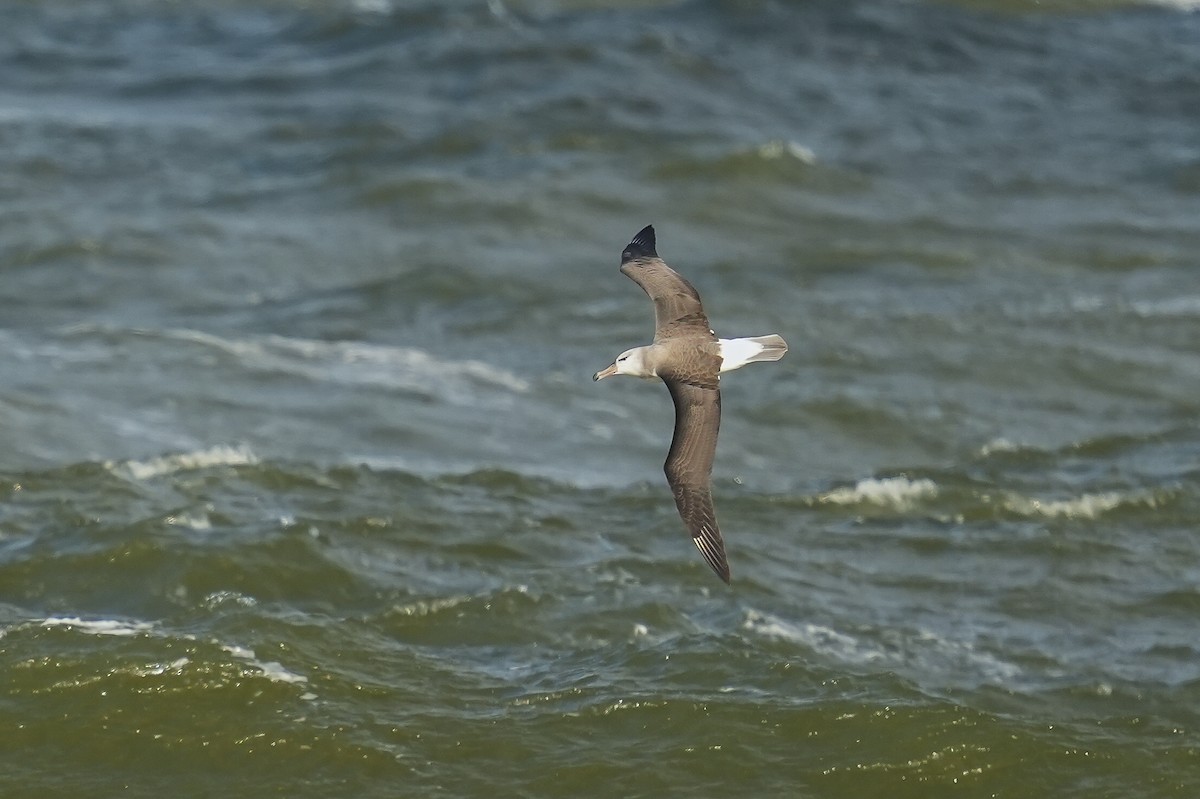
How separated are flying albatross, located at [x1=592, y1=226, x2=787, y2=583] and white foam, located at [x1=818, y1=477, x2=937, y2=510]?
4.44 meters

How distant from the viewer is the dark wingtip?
11.9 meters

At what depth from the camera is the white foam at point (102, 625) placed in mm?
12336

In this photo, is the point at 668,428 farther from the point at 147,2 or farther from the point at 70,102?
the point at 147,2

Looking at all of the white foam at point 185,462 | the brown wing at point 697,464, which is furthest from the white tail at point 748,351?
the white foam at point 185,462

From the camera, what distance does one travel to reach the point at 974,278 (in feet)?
69.7

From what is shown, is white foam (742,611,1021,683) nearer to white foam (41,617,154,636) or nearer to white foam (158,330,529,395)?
white foam (41,617,154,636)

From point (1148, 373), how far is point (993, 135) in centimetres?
797

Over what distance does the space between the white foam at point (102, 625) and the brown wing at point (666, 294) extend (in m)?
4.09

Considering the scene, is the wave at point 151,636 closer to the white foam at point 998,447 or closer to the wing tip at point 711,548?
the wing tip at point 711,548

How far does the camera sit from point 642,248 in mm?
11984

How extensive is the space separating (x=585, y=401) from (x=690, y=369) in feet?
23.6

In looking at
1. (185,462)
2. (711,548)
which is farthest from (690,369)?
(185,462)

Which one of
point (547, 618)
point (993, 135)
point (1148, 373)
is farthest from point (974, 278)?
point (547, 618)

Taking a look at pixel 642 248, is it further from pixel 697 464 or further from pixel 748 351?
pixel 697 464
